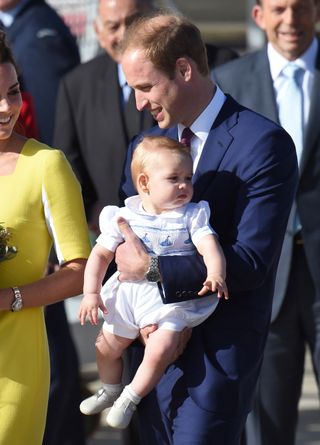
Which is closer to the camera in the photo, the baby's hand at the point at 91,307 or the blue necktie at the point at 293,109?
the baby's hand at the point at 91,307

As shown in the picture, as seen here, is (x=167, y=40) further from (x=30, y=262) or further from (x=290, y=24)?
(x=290, y=24)

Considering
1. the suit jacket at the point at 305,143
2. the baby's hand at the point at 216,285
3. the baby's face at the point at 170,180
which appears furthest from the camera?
the suit jacket at the point at 305,143

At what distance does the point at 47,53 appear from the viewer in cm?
779

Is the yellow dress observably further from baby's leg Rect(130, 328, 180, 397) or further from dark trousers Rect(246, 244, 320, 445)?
dark trousers Rect(246, 244, 320, 445)

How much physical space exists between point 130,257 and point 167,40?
675mm

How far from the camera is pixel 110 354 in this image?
459 centimetres

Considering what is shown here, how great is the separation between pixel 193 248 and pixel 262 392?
7.04 feet

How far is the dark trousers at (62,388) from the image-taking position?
6.74 meters

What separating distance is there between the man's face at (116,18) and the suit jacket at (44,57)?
84 centimetres

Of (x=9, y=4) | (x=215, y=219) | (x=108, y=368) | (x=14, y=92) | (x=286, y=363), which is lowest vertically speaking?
(x=286, y=363)

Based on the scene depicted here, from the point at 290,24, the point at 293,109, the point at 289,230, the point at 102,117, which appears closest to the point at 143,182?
the point at 289,230

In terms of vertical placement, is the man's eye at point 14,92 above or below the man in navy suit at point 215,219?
above

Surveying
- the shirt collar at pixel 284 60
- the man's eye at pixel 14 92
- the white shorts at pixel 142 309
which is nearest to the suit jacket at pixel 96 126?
the shirt collar at pixel 284 60

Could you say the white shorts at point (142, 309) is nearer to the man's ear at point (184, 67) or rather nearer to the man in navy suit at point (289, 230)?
the man's ear at point (184, 67)
